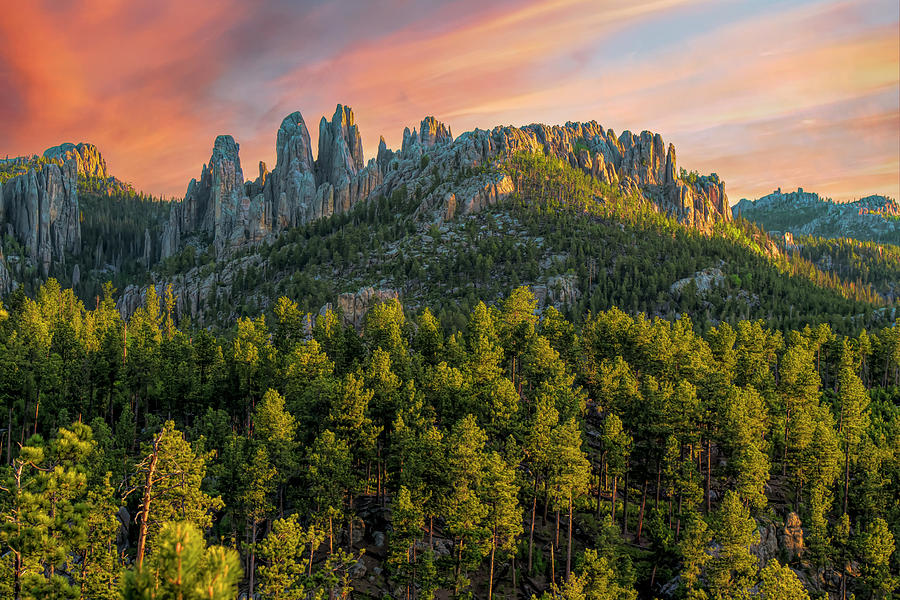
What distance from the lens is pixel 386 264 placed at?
174 metres

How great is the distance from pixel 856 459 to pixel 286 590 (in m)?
61.0

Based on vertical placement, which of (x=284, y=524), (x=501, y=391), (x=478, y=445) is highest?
(x=501, y=391)

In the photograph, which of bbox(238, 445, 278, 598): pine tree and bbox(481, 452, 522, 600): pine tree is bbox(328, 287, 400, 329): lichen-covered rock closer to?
bbox(238, 445, 278, 598): pine tree

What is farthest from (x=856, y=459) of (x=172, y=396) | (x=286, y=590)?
(x=172, y=396)

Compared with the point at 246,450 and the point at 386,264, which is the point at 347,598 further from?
the point at 386,264

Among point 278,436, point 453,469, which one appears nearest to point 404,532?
point 453,469

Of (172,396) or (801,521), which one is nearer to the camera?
(801,521)

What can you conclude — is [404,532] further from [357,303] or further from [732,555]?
[357,303]

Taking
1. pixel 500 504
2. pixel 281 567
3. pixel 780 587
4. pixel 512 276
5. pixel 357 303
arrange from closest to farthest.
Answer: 1. pixel 281 567
2. pixel 780 587
3. pixel 500 504
4. pixel 357 303
5. pixel 512 276

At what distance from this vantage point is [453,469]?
45.5 m

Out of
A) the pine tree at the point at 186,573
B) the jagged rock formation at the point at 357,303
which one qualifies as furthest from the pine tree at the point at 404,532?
the jagged rock formation at the point at 357,303

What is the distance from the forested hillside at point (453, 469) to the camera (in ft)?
132

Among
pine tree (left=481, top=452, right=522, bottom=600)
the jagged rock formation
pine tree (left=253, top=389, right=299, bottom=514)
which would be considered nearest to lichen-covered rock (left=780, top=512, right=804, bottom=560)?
pine tree (left=481, top=452, right=522, bottom=600)

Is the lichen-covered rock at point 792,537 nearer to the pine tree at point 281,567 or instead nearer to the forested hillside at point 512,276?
the pine tree at point 281,567
